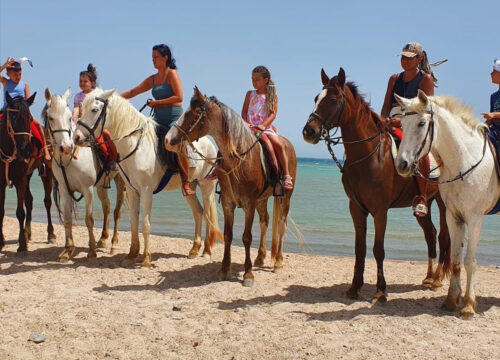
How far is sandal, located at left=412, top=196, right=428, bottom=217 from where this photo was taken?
5414 millimetres

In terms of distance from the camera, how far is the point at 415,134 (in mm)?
4688

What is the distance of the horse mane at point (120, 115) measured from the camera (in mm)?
6613

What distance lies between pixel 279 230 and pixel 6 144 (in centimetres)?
423

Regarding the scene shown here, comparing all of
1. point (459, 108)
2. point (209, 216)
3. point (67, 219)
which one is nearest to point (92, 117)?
point (67, 219)

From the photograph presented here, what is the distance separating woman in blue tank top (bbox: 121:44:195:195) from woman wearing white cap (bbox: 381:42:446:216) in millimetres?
2797

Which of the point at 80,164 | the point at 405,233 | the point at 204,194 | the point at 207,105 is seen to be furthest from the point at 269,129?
the point at 405,233

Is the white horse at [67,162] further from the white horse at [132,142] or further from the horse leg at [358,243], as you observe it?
the horse leg at [358,243]

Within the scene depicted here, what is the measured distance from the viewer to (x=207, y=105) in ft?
19.3

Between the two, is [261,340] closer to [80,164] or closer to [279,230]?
[279,230]

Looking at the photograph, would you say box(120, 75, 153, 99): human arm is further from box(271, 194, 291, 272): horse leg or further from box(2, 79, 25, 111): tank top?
box(271, 194, 291, 272): horse leg

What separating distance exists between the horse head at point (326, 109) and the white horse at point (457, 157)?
642 millimetres

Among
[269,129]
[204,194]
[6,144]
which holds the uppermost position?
[269,129]

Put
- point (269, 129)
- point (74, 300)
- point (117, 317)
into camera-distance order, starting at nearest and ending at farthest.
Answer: point (117, 317) → point (74, 300) → point (269, 129)

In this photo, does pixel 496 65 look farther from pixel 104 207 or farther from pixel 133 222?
pixel 104 207
